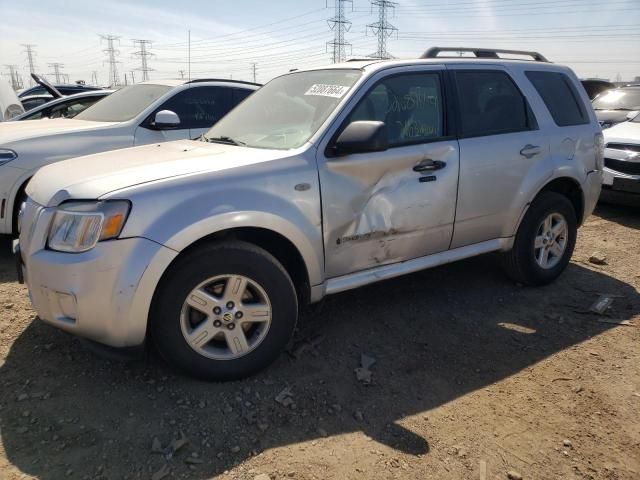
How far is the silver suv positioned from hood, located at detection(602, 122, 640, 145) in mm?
3027

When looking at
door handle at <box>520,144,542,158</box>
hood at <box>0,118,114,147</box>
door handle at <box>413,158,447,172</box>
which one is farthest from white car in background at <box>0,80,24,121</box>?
door handle at <box>520,144,542,158</box>

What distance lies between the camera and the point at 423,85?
11.8ft

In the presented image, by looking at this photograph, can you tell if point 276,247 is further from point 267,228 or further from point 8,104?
point 8,104

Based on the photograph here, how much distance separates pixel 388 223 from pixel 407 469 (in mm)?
1514

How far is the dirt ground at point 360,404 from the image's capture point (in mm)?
2326

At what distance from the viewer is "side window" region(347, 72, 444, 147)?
332 centimetres

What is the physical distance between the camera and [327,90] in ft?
11.1

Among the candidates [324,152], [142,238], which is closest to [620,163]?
[324,152]

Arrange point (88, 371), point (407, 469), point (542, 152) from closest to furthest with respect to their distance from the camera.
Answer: point (407, 469), point (88, 371), point (542, 152)

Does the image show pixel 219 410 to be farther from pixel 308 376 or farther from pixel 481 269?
pixel 481 269

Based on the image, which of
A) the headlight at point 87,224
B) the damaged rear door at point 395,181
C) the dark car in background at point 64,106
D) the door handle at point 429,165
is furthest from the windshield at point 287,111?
the dark car in background at point 64,106

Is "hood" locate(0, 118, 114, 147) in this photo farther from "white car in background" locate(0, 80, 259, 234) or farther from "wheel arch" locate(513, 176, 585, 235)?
"wheel arch" locate(513, 176, 585, 235)

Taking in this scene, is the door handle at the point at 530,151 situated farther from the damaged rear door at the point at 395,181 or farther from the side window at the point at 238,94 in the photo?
the side window at the point at 238,94

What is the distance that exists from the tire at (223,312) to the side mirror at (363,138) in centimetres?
78
